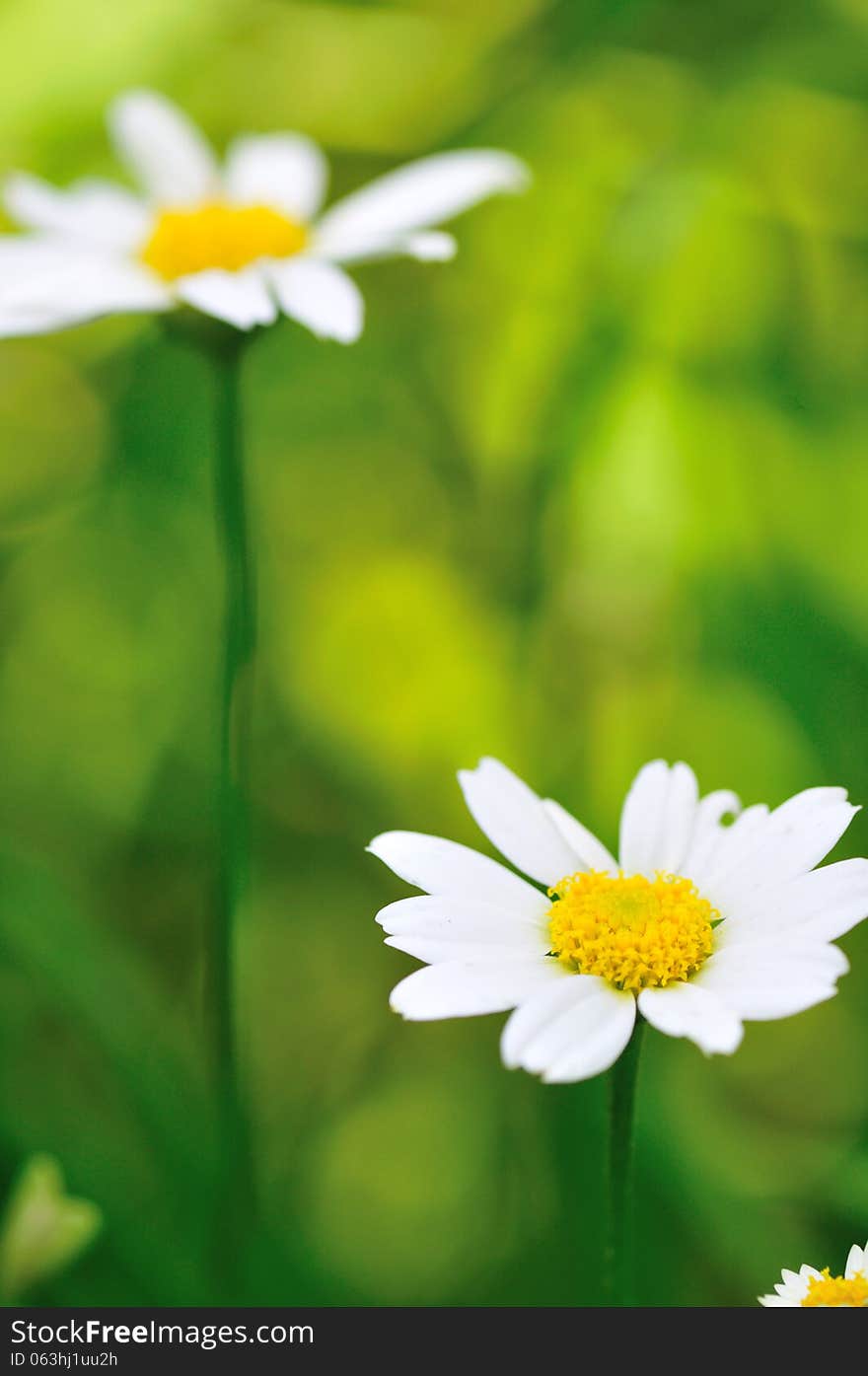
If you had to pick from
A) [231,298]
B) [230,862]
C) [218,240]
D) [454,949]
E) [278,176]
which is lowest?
[454,949]

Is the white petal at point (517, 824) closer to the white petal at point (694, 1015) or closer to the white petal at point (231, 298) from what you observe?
the white petal at point (694, 1015)

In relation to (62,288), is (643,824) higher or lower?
lower

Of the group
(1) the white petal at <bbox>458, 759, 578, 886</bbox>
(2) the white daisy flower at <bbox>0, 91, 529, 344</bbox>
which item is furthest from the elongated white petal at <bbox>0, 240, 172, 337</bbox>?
(1) the white petal at <bbox>458, 759, 578, 886</bbox>

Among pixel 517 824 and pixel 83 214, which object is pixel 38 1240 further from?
pixel 83 214

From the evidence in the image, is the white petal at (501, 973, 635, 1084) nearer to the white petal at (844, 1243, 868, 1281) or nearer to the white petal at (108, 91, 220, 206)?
the white petal at (844, 1243, 868, 1281)

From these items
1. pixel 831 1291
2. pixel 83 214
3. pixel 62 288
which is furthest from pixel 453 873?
pixel 83 214
